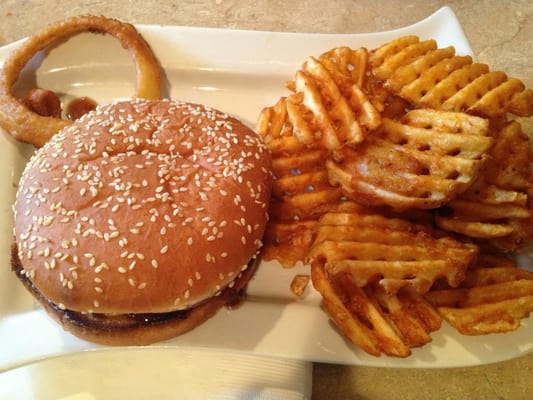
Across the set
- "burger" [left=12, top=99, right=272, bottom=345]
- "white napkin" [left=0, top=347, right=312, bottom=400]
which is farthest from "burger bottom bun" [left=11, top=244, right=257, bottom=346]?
"white napkin" [left=0, top=347, right=312, bottom=400]

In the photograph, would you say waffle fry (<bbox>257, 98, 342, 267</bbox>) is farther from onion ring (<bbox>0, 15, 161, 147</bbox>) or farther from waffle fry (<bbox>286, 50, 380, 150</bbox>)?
onion ring (<bbox>0, 15, 161, 147</bbox>)

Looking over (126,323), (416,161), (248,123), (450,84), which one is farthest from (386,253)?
(248,123)

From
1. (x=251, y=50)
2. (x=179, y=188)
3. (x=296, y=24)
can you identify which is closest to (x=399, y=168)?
(x=179, y=188)

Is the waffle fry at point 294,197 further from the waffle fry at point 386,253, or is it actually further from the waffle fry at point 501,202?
the waffle fry at point 501,202

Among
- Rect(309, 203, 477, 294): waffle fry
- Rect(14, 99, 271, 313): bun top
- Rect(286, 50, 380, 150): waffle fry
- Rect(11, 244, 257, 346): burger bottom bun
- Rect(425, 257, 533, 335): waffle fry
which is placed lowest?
Rect(425, 257, 533, 335): waffle fry

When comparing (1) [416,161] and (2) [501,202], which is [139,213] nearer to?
(1) [416,161]
